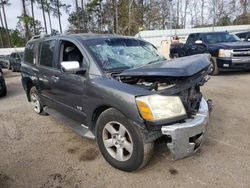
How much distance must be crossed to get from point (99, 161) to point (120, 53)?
1.63m

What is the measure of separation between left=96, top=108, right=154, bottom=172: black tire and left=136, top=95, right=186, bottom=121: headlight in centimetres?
26

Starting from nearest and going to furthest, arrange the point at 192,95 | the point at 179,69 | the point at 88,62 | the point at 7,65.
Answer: the point at 179,69 → the point at 192,95 → the point at 88,62 → the point at 7,65

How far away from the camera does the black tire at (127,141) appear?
2.89 m

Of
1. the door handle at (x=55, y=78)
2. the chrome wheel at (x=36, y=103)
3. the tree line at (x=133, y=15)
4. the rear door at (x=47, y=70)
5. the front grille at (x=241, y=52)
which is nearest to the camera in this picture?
the door handle at (x=55, y=78)

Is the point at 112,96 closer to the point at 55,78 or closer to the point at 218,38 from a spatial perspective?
the point at 55,78

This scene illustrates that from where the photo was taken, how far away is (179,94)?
9.83 ft

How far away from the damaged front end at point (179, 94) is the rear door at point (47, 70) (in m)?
1.67

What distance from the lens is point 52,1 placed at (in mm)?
45875

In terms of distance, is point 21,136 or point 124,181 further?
point 21,136

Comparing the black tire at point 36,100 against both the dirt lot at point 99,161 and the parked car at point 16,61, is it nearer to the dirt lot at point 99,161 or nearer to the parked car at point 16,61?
the dirt lot at point 99,161

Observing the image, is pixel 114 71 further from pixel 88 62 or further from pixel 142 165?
pixel 142 165

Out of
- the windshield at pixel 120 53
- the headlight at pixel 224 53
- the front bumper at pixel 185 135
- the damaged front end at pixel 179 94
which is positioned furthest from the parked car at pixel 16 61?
the front bumper at pixel 185 135

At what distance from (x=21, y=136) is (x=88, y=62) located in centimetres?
209

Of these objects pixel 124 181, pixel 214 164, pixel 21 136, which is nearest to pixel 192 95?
pixel 214 164
